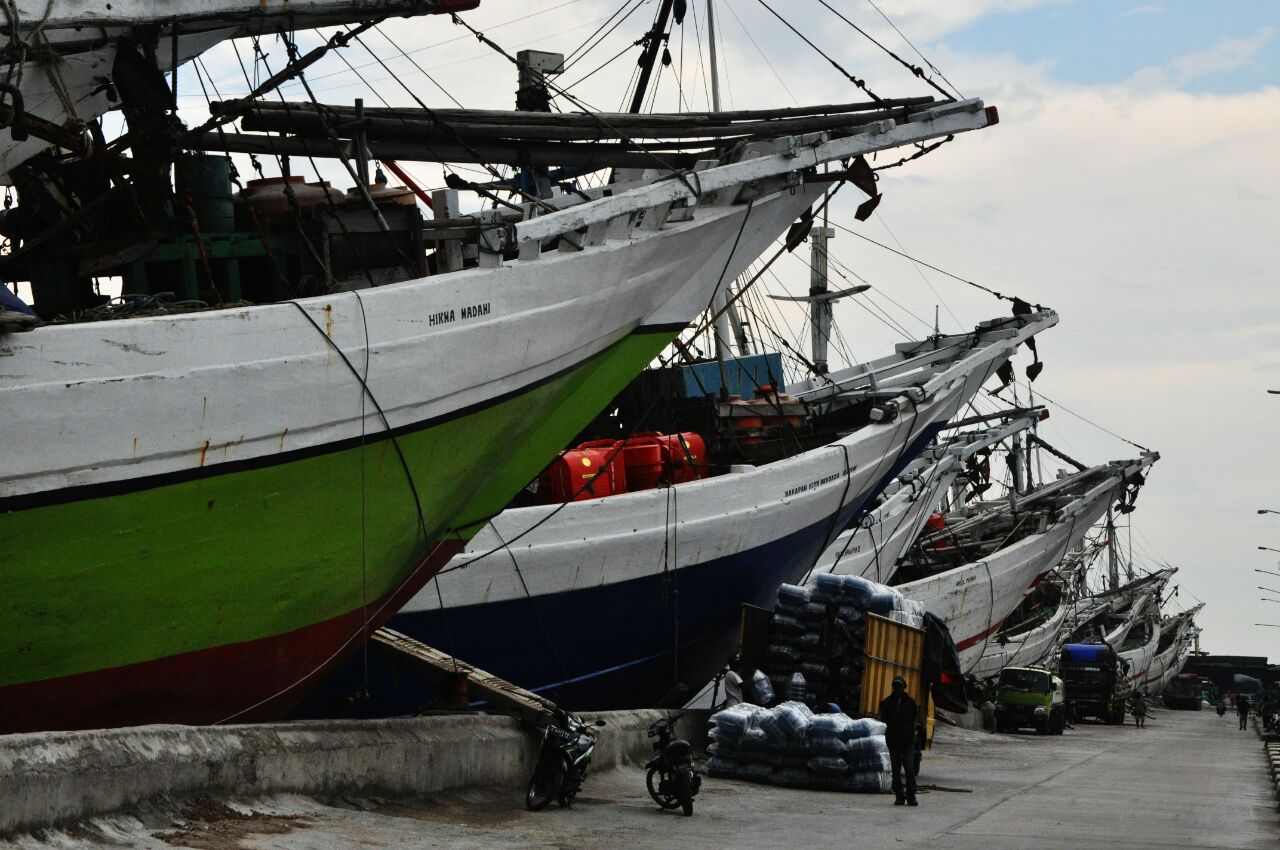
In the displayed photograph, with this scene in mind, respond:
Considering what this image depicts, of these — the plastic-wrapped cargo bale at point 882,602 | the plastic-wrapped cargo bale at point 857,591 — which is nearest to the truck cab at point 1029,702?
the plastic-wrapped cargo bale at point 882,602

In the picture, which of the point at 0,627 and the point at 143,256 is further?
the point at 143,256

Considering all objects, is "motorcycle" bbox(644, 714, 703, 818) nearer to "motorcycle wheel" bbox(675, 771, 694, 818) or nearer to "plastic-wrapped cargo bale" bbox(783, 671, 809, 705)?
"motorcycle wheel" bbox(675, 771, 694, 818)

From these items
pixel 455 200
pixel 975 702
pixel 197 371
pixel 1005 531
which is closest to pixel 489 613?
pixel 455 200

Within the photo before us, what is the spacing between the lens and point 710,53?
118 feet

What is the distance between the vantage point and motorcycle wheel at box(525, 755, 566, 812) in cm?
1220

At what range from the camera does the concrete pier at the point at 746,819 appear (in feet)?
30.5

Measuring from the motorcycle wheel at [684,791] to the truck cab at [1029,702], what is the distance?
27.5 metres

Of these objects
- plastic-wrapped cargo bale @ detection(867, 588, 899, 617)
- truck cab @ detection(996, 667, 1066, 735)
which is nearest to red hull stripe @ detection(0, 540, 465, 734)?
plastic-wrapped cargo bale @ detection(867, 588, 899, 617)

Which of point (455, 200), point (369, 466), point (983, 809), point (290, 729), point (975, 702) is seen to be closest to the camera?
point (290, 729)

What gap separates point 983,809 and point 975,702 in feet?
88.4

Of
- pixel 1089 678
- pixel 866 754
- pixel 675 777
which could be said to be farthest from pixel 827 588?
pixel 1089 678

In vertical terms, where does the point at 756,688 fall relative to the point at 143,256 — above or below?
below

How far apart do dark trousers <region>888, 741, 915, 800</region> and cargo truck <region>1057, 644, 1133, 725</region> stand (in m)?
37.4

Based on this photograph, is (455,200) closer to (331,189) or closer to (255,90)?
(331,189)
